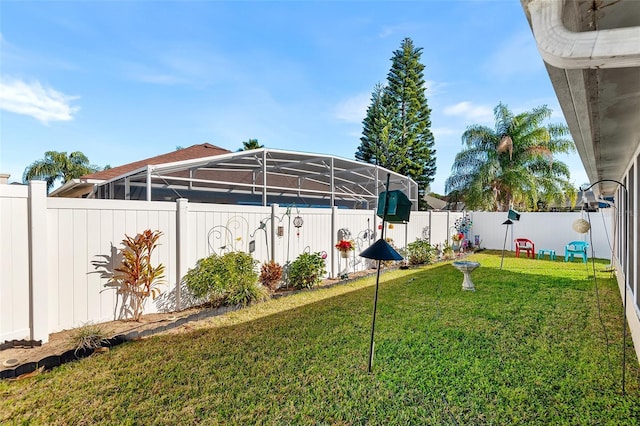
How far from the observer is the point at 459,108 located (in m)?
15.3

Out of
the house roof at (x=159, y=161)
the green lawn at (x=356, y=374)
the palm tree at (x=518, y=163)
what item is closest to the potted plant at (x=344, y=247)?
the green lawn at (x=356, y=374)

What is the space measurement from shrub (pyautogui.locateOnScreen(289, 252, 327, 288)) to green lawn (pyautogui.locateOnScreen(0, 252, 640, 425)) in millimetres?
1434

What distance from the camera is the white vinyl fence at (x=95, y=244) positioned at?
3.20 m

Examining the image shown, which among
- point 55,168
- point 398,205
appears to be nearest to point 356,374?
point 398,205

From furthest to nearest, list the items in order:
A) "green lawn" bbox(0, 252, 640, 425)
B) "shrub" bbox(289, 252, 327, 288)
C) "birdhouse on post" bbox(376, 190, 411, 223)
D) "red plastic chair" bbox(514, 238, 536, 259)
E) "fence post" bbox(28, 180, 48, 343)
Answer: "red plastic chair" bbox(514, 238, 536, 259), "shrub" bbox(289, 252, 327, 288), "fence post" bbox(28, 180, 48, 343), "birdhouse on post" bbox(376, 190, 411, 223), "green lawn" bbox(0, 252, 640, 425)

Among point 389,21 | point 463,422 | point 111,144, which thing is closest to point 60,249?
point 463,422

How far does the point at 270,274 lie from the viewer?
18.9 feet

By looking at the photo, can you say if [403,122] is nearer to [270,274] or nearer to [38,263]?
[270,274]

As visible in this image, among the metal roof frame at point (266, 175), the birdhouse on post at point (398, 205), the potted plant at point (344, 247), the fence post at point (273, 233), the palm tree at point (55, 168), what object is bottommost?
the potted plant at point (344, 247)

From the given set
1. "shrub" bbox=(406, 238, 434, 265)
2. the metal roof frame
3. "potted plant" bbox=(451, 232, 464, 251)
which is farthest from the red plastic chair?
"shrub" bbox=(406, 238, 434, 265)

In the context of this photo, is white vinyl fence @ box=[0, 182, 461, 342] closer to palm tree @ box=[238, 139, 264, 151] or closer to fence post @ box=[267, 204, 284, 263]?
fence post @ box=[267, 204, 284, 263]

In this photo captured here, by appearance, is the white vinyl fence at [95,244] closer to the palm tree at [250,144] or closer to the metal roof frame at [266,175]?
the metal roof frame at [266,175]

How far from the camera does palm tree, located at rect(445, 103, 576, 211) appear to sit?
45.6 feet

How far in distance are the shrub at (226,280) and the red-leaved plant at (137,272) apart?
0.60 meters
